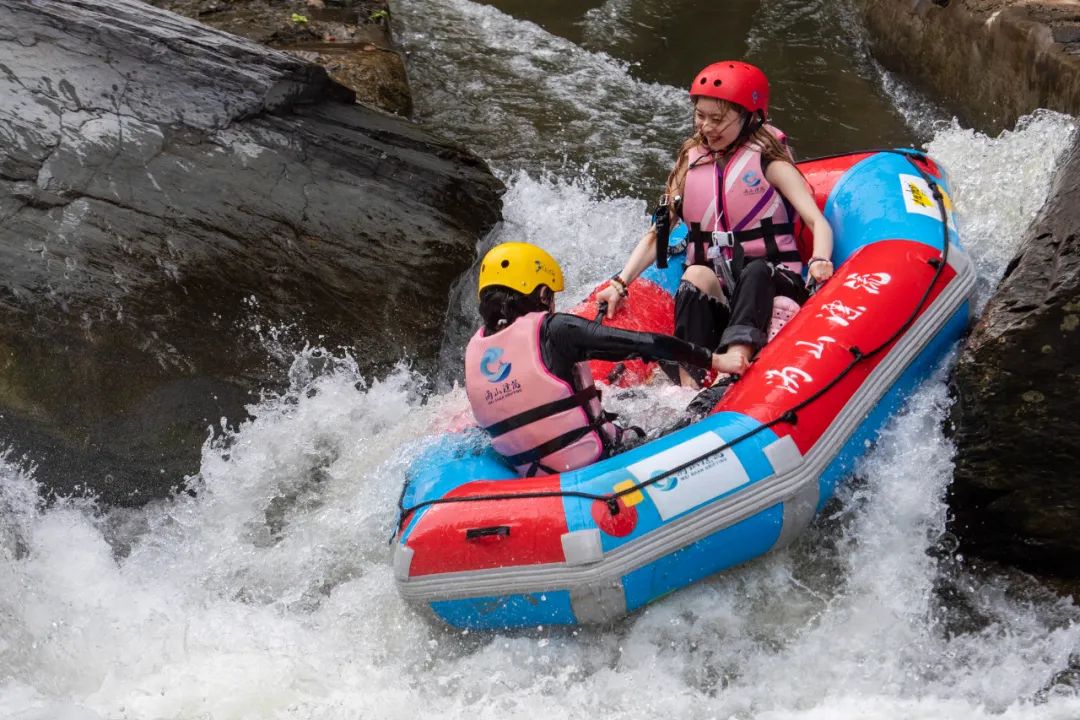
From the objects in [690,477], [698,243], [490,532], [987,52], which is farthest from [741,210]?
[987,52]

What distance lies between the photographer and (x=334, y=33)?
8.16m

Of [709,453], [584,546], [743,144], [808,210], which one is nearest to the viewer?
[584,546]

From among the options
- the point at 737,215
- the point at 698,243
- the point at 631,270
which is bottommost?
the point at 631,270

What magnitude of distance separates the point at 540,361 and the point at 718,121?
1345 millimetres

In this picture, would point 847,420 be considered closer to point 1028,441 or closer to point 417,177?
point 1028,441

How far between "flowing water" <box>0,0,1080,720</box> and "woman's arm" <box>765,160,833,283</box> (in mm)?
629

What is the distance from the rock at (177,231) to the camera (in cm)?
463

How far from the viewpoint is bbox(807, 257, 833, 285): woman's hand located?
423 cm

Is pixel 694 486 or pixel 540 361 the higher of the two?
pixel 540 361

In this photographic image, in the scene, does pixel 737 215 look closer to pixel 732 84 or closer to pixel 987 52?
pixel 732 84

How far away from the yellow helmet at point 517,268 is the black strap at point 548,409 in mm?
410

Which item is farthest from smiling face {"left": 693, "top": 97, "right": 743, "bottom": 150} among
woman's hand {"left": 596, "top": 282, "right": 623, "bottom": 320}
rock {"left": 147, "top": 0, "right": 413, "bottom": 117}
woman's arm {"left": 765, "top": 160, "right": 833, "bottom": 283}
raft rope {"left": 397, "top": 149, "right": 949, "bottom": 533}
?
rock {"left": 147, "top": 0, "right": 413, "bottom": 117}

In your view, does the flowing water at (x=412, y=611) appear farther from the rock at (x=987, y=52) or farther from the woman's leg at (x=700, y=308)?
the rock at (x=987, y=52)

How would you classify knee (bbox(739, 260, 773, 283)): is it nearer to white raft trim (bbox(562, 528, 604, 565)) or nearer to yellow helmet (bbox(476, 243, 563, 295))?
yellow helmet (bbox(476, 243, 563, 295))
